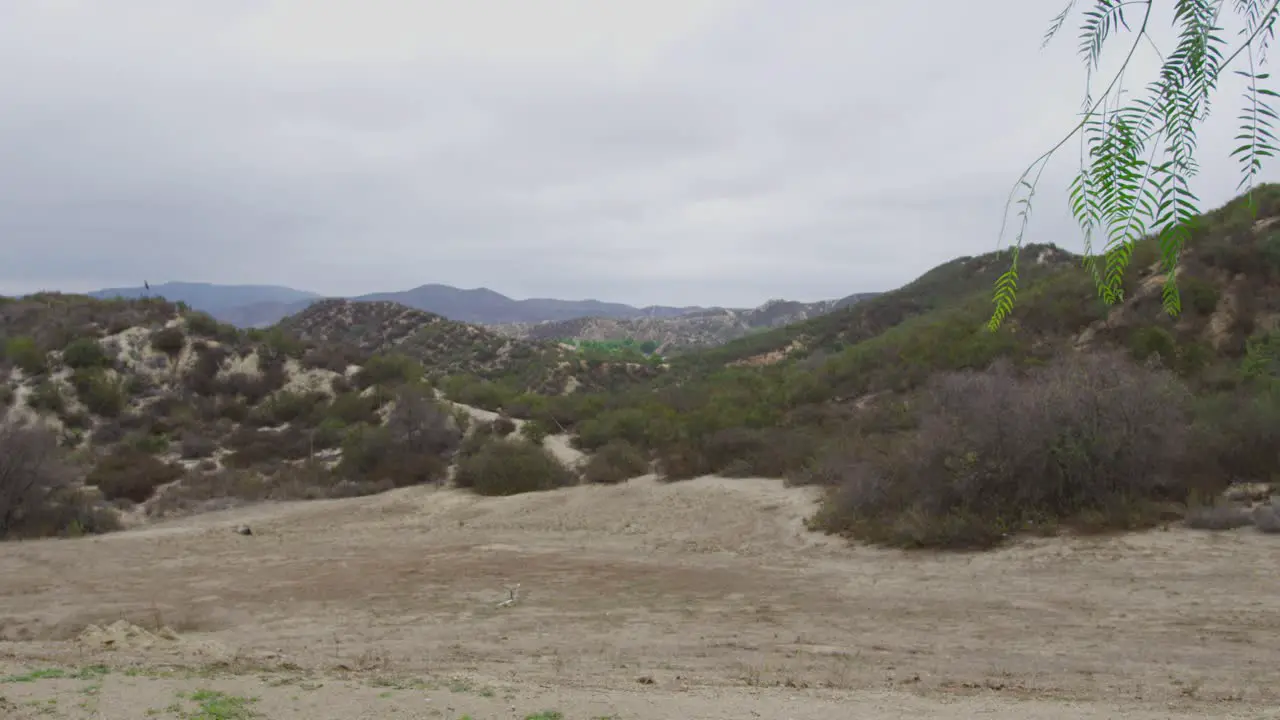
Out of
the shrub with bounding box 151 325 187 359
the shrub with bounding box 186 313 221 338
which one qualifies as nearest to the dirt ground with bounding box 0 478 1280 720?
the shrub with bounding box 151 325 187 359

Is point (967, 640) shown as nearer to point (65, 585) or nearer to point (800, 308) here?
point (65, 585)

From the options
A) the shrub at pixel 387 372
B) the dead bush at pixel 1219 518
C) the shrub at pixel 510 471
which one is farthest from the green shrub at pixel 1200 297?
the shrub at pixel 387 372

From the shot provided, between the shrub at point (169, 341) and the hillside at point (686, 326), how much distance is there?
80.7 meters

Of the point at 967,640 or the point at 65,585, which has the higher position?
the point at 967,640

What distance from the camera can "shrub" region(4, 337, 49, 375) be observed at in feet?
89.5

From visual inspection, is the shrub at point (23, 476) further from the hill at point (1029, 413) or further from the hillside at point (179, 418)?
the hill at point (1029, 413)

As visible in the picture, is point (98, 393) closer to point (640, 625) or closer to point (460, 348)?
point (640, 625)

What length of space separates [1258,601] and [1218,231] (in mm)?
19662

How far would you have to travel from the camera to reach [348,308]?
252 ft

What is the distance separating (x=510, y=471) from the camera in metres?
20.7

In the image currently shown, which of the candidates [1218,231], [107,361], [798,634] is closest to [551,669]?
[798,634]

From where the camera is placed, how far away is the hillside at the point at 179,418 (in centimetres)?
1878

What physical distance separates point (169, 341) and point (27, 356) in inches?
169

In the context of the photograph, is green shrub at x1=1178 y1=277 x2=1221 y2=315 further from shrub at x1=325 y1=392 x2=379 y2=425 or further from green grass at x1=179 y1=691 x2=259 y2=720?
shrub at x1=325 y1=392 x2=379 y2=425
